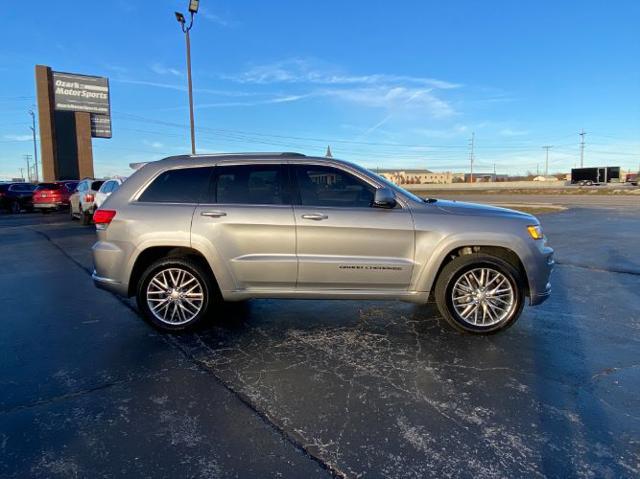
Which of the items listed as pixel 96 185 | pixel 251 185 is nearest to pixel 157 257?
pixel 251 185

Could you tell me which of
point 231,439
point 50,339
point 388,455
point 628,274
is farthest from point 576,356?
point 50,339

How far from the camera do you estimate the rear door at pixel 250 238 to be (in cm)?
465

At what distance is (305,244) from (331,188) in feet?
2.23

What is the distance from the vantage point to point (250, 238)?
184 inches

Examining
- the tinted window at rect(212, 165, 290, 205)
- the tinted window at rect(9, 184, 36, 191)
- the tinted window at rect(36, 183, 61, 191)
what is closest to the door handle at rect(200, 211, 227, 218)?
the tinted window at rect(212, 165, 290, 205)

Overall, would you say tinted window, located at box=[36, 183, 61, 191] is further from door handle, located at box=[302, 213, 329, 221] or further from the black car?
door handle, located at box=[302, 213, 329, 221]

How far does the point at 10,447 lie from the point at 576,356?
448 centimetres

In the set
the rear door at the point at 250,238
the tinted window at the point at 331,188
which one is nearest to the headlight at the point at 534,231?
the tinted window at the point at 331,188

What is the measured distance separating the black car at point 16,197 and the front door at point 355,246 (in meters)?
25.8

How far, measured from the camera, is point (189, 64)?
19391 mm

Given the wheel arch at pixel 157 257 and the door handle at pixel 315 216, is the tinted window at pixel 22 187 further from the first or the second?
the door handle at pixel 315 216

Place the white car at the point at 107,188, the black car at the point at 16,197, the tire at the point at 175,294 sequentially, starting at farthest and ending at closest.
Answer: the black car at the point at 16,197, the white car at the point at 107,188, the tire at the point at 175,294

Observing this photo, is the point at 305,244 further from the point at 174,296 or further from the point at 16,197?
the point at 16,197

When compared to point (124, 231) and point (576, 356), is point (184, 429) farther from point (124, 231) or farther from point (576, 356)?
point (576, 356)
